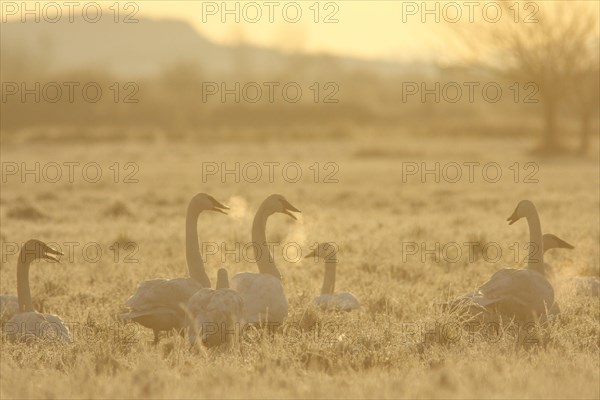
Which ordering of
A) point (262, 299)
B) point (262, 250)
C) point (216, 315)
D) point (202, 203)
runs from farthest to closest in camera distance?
point (262, 250)
point (202, 203)
point (262, 299)
point (216, 315)

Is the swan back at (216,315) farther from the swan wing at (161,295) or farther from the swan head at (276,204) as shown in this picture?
the swan head at (276,204)

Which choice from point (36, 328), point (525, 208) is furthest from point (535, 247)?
point (36, 328)

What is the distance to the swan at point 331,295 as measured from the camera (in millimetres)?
9844

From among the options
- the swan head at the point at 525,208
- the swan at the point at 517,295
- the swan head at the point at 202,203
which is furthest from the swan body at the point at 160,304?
the swan head at the point at 525,208

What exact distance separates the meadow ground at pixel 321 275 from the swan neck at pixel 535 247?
49 cm

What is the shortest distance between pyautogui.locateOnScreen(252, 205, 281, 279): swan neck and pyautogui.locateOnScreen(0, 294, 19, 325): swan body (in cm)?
227

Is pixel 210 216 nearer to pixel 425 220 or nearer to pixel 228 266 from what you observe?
pixel 425 220

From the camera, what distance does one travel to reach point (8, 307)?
970 cm

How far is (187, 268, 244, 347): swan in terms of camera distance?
311 inches

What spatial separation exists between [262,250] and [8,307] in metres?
2.41

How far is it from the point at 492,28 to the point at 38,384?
114 ft

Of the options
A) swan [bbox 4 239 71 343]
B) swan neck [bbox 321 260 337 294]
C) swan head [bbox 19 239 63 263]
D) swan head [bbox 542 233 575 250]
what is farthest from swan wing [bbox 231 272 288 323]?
swan head [bbox 542 233 575 250]

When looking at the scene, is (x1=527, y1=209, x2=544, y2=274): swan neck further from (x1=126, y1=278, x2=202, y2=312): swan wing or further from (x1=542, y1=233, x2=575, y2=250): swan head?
(x1=126, y1=278, x2=202, y2=312): swan wing

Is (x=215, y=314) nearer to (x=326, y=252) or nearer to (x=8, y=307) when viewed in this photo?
(x=8, y=307)
